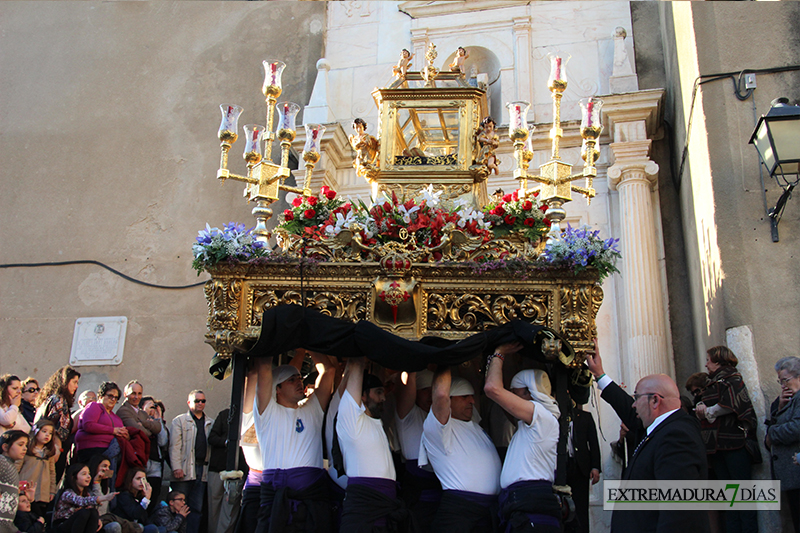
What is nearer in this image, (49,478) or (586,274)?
(586,274)

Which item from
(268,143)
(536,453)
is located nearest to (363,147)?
(268,143)

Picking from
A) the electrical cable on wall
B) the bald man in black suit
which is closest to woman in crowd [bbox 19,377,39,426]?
the electrical cable on wall

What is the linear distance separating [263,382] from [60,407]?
291 cm

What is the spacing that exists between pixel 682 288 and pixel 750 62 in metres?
2.54

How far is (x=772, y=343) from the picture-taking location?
5.73m

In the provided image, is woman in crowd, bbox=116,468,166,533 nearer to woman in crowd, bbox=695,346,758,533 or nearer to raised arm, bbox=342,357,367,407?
raised arm, bbox=342,357,367,407

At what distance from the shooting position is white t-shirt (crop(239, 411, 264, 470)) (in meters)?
5.13

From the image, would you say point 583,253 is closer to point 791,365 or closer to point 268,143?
point 791,365

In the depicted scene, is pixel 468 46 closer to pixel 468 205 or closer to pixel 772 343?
pixel 468 205

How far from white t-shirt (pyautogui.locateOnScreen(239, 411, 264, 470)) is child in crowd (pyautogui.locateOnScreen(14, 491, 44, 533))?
201cm

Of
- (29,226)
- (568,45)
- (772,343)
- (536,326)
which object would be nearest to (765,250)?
(772,343)

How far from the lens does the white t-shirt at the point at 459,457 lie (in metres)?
4.54

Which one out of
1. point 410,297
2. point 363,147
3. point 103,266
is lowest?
point 410,297

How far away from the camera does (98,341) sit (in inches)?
381
